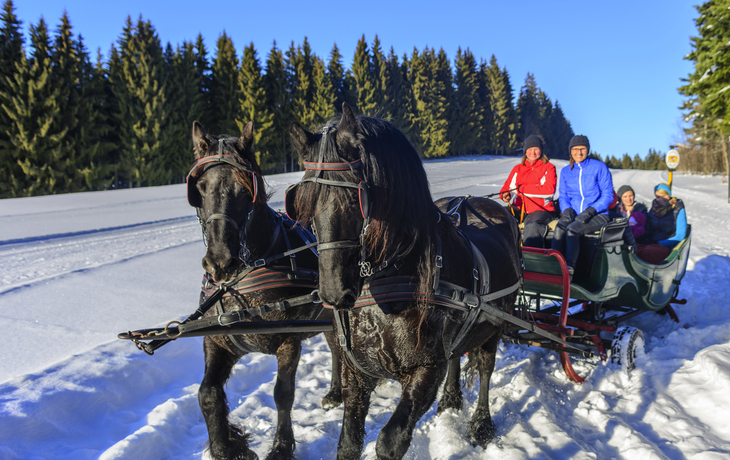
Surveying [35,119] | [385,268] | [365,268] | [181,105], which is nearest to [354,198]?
[365,268]

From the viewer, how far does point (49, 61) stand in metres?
22.8

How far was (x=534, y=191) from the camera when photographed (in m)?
4.98

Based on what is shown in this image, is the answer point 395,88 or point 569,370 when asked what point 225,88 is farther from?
point 569,370

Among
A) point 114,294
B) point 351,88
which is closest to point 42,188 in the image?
point 114,294

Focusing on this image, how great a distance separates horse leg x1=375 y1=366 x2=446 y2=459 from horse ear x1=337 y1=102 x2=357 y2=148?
1.19 metres

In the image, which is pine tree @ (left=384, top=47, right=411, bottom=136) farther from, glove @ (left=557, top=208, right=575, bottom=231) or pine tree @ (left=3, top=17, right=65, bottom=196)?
glove @ (left=557, top=208, right=575, bottom=231)

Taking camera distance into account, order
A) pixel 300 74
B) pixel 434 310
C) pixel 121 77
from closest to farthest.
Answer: pixel 434 310 → pixel 121 77 → pixel 300 74

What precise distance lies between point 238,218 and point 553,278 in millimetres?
3069

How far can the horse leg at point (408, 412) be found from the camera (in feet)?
6.51

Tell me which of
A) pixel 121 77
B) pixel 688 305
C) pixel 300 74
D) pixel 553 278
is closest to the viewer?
pixel 553 278

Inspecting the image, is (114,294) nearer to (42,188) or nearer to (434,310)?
(434,310)

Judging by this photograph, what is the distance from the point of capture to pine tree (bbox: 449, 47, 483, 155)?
50.7 m

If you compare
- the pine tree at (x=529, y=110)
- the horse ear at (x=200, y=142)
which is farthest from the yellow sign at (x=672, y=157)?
the pine tree at (x=529, y=110)

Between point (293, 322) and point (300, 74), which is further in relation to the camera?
point (300, 74)
